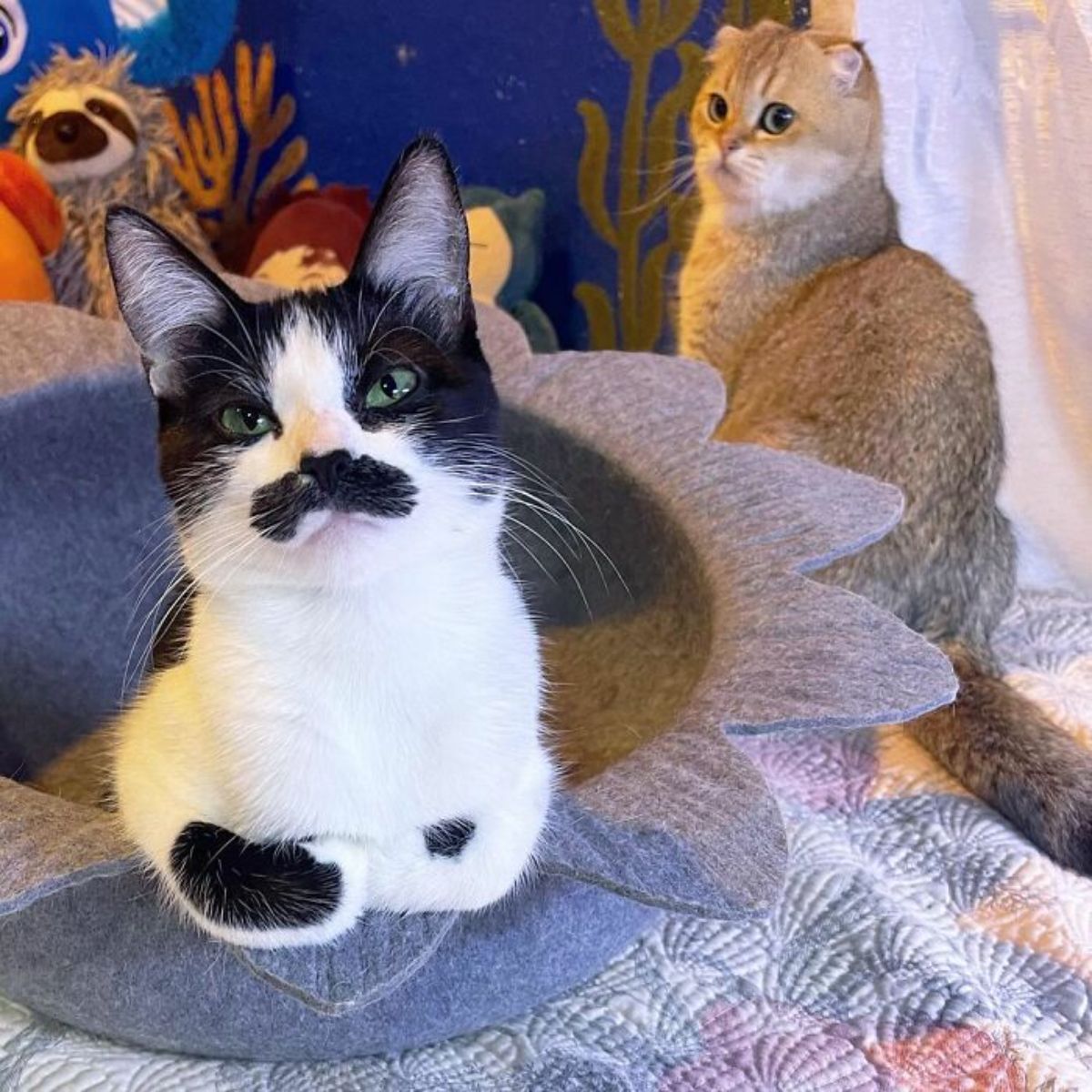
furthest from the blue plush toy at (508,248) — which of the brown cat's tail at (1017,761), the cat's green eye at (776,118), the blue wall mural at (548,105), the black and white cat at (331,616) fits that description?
the black and white cat at (331,616)

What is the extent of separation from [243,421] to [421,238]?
16cm

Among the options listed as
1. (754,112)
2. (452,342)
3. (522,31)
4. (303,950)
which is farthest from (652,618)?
(522,31)

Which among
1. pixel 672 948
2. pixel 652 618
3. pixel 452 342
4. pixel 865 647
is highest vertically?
pixel 452 342

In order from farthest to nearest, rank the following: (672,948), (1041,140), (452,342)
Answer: (1041,140) → (672,948) → (452,342)

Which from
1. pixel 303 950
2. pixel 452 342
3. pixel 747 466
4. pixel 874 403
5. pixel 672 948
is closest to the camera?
pixel 303 950

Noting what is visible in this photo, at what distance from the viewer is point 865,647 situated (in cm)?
81

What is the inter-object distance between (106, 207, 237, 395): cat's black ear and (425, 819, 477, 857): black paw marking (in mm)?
312

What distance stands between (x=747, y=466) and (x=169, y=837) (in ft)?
1.87

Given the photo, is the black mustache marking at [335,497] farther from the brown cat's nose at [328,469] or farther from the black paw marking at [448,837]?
the black paw marking at [448,837]

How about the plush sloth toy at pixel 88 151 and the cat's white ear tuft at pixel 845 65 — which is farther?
the plush sloth toy at pixel 88 151

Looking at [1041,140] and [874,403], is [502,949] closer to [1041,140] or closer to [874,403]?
[874,403]

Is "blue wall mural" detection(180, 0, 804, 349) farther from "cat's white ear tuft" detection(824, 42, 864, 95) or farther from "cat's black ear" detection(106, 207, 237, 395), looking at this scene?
"cat's black ear" detection(106, 207, 237, 395)

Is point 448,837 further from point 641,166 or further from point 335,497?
point 641,166

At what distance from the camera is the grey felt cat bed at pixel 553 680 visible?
0.68m
